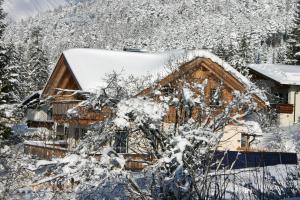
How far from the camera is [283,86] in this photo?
45.3m

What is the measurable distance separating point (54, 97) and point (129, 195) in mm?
2070

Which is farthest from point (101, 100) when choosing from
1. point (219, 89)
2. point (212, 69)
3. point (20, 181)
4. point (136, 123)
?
point (212, 69)

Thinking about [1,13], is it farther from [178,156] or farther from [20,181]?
[178,156]

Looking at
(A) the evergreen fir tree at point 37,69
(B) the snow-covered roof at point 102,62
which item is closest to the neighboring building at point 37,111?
(B) the snow-covered roof at point 102,62

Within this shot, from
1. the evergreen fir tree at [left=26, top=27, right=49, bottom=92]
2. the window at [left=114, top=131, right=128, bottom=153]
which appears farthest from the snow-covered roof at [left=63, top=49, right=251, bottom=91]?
the evergreen fir tree at [left=26, top=27, right=49, bottom=92]

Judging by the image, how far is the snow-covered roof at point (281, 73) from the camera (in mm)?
42844

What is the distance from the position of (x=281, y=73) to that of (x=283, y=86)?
4.50 feet

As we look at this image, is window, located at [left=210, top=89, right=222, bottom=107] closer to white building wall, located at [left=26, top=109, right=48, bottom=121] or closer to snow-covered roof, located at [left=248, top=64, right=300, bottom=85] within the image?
snow-covered roof, located at [left=248, top=64, right=300, bottom=85]

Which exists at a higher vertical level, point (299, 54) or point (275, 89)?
point (299, 54)

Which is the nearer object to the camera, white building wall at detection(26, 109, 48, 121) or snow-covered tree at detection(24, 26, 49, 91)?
white building wall at detection(26, 109, 48, 121)

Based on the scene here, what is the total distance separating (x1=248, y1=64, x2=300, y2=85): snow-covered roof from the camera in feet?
141

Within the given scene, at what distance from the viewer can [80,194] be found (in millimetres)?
7277

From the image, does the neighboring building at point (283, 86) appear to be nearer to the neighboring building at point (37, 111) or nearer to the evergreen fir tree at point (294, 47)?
the evergreen fir tree at point (294, 47)

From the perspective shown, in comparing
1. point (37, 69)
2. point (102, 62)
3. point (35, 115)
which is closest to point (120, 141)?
point (102, 62)
